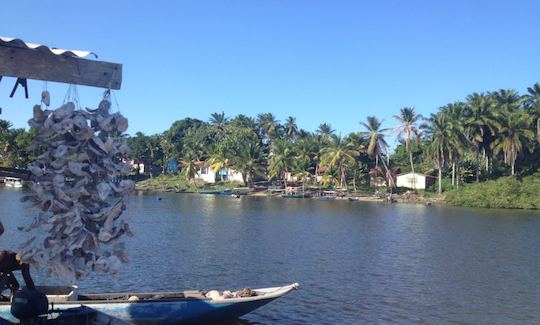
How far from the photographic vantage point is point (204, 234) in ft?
108

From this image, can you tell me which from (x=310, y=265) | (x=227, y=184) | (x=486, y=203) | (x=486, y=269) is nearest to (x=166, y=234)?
(x=310, y=265)

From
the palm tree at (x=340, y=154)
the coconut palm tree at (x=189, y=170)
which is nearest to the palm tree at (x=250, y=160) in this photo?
the coconut palm tree at (x=189, y=170)

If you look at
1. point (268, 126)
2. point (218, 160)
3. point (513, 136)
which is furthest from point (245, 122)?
point (513, 136)

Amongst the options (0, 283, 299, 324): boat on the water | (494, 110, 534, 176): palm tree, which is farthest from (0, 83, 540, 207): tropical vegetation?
(0, 283, 299, 324): boat on the water

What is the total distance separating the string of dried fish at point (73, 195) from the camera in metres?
5.40

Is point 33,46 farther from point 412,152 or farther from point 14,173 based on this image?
point 412,152

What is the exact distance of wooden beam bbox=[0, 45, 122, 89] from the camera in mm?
5707

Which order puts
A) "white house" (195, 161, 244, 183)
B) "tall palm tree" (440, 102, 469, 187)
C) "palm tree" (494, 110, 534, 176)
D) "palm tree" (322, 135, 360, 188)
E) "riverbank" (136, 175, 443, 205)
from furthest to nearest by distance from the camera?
1. "white house" (195, 161, 244, 183)
2. "palm tree" (322, 135, 360, 188)
3. "riverbank" (136, 175, 443, 205)
4. "tall palm tree" (440, 102, 469, 187)
5. "palm tree" (494, 110, 534, 176)

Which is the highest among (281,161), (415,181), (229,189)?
(281,161)

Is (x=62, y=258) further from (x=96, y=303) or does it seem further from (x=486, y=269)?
(x=486, y=269)

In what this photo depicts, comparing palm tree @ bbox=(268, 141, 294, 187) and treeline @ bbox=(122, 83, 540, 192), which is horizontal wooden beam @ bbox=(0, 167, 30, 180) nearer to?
treeline @ bbox=(122, 83, 540, 192)

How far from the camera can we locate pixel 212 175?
326ft

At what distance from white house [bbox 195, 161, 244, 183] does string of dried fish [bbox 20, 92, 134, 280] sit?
91.6 meters

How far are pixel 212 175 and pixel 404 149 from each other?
38724mm
